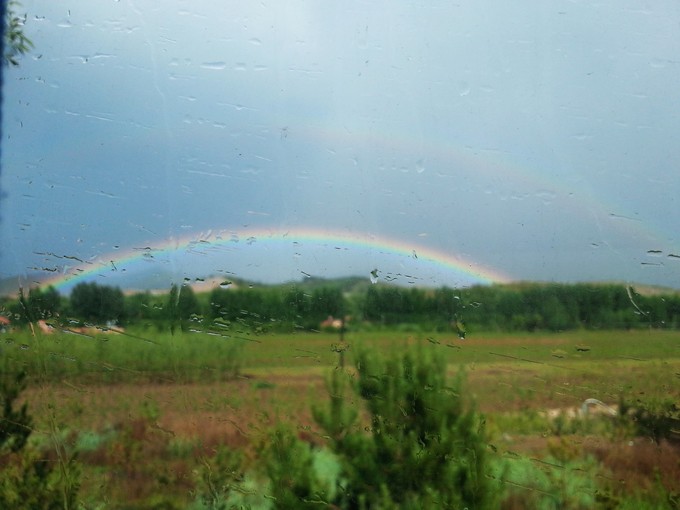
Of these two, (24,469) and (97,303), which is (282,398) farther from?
(24,469)

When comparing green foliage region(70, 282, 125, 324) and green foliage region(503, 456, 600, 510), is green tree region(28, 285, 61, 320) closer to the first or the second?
green foliage region(70, 282, 125, 324)

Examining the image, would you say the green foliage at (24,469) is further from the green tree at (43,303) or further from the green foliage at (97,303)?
the green foliage at (97,303)

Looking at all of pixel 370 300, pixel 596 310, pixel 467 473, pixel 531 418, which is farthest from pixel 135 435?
pixel 596 310

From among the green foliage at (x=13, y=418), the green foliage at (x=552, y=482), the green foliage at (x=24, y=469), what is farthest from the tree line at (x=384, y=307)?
the green foliage at (x=24, y=469)

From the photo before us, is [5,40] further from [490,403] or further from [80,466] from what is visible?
[490,403]

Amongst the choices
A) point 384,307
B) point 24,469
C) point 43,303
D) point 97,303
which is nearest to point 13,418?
point 24,469
